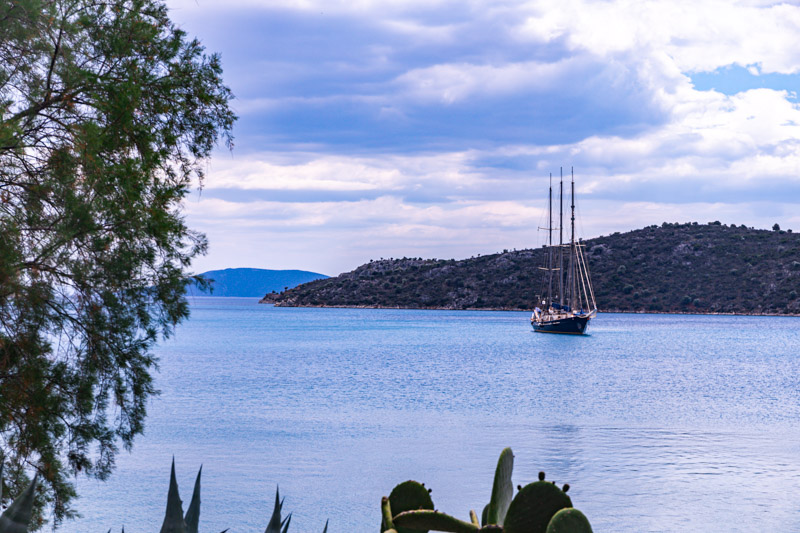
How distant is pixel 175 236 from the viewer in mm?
8070

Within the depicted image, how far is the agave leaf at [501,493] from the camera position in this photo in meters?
1.71

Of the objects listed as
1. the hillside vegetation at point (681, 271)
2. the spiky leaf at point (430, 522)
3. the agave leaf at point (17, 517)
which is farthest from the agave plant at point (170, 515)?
the hillside vegetation at point (681, 271)

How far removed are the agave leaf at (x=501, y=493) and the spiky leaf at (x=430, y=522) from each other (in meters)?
0.05

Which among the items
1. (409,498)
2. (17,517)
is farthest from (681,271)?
(17,517)

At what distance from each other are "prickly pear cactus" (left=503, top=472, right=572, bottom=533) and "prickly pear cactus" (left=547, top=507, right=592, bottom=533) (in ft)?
0.41

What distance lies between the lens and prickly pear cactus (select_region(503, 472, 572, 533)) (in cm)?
163

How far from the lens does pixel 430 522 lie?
1686mm

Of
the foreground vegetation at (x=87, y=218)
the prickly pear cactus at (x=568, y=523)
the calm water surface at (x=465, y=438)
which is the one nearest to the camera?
the prickly pear cactus at (x=568, y=523)

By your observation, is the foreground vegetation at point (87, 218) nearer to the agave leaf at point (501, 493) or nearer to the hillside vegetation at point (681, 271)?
the agave leaf at point (501, 493)

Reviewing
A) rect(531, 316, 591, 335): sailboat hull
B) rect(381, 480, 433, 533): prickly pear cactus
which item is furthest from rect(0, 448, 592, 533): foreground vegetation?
rect(531, 316, 591, 335): sailboat hull

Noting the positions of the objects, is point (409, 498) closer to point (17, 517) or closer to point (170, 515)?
point (170, 515)

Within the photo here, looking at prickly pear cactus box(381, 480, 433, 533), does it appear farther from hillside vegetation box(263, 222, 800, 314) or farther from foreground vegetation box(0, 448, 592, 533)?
hillside vegetation box(263, 222, 800, 314)

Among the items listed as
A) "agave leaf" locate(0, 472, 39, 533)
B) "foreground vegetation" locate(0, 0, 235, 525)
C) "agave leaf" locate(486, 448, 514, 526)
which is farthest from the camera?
"foreground vegetation" locate(0, 0, 235, 525)

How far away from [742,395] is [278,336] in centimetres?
5120
